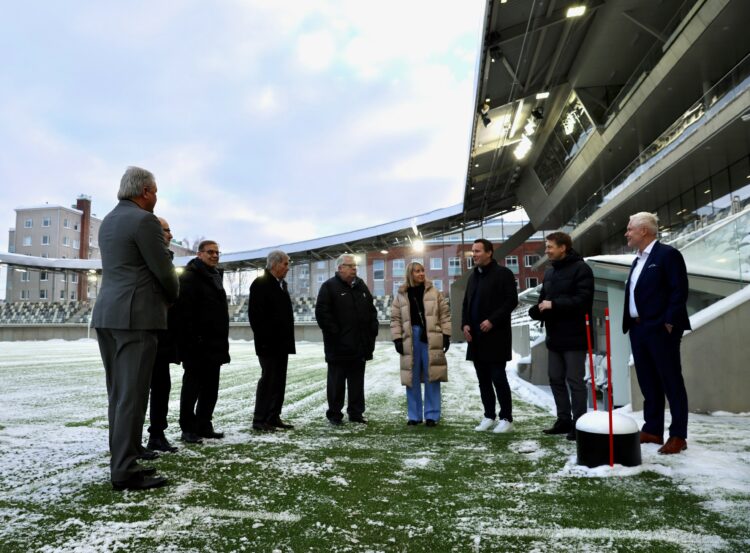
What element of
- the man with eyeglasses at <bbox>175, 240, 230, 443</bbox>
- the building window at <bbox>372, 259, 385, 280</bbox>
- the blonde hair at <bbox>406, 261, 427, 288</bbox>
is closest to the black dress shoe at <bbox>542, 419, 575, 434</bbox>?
the blonde hair at <bbox>406, 261, 427, 288</bbox>

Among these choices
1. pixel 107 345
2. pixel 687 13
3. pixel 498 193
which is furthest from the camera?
pixel 498 193

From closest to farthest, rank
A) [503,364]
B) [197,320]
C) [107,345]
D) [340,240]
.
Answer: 1. [107,345]
2. [197,320]
3. [503,364]
4. [340,240]

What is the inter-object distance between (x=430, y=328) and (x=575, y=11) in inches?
438

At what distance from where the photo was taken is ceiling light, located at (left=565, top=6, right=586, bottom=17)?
12.5 metres

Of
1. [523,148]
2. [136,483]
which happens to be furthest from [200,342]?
[523,148]

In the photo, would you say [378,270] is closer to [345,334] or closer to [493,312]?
[345,334]

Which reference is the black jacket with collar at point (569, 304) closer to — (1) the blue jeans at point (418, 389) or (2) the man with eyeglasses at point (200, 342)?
(1) the blue jeans at point (418, 389)

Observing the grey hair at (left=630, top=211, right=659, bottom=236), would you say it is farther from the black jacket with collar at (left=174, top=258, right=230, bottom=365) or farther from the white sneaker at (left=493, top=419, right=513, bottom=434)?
the black jacket with collar at (left=174, top=258, right=230, bottom=365)

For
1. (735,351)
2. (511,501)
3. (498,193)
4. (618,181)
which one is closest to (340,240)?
(498,193)

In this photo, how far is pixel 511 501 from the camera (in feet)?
9.13

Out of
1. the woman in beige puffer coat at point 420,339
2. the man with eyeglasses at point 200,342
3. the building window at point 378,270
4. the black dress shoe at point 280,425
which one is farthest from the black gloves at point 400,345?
the building window at point 378,270

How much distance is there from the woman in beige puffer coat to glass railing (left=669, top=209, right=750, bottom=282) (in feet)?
12.2

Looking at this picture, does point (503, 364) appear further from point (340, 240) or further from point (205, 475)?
point (340, 240)

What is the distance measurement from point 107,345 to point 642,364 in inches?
160
